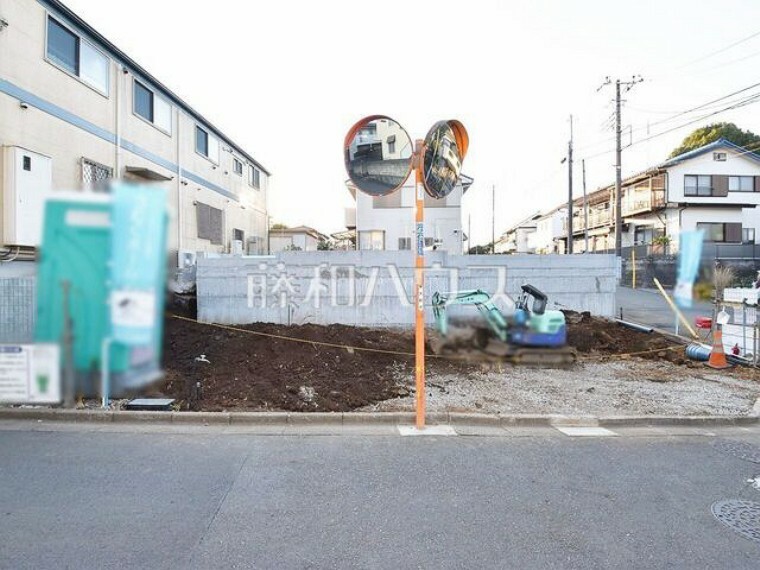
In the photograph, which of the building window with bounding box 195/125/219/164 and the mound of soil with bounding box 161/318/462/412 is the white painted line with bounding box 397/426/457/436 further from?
the building window with bounding box 195/125/219/164

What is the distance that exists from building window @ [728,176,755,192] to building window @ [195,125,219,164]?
822 inches

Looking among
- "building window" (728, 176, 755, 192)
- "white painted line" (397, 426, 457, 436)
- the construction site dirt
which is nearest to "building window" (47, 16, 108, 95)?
the construction site dirt

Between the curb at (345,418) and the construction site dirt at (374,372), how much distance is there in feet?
0.92

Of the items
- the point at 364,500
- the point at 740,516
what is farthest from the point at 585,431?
the point at 364,500

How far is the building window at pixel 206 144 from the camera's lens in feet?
6.15

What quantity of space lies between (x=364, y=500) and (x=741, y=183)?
2316 cm

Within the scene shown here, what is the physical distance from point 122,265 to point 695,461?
535cm

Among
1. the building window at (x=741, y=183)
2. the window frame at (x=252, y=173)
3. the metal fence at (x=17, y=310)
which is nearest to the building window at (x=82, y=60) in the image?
the metal fence at (x=17, y=310)

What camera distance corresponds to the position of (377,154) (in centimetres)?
273

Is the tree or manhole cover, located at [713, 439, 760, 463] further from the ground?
the tree

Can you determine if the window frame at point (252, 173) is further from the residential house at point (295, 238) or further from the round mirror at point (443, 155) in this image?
the residential house at point (295, 238)

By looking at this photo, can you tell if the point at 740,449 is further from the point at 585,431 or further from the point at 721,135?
the point at 721,135

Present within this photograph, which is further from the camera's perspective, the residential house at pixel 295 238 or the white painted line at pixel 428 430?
the residential house at pixel 295 238

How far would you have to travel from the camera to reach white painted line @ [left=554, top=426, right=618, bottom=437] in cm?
517
